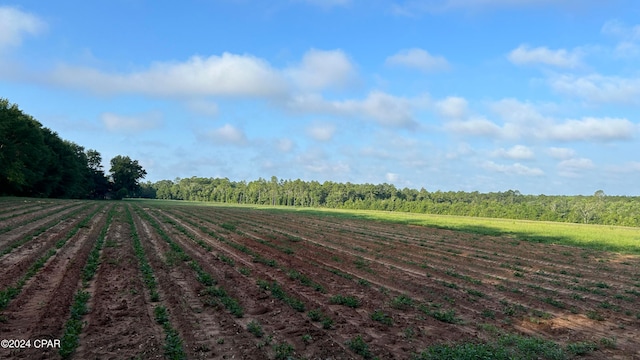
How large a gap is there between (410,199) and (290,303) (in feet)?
493

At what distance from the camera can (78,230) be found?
21812 mm

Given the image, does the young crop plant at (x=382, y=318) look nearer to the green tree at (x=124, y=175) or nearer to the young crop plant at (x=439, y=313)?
the young crop plant at (x=439, y=313)

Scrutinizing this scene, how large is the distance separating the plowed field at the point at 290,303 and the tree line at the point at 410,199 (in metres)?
79.1

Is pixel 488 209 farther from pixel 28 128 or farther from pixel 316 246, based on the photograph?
pixel 28 128

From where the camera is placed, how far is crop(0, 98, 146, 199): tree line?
2256 inches

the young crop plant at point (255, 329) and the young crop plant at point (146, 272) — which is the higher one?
the young crop plant at point (146, 272)

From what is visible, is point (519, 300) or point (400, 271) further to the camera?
point (400, 271)

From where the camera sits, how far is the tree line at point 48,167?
188 feet

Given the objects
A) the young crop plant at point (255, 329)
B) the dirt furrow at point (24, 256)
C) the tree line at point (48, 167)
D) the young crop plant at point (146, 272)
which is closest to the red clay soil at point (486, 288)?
the young crop plant at point (255, 329)

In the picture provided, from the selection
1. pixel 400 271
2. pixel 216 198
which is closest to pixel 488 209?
pixel 400 271

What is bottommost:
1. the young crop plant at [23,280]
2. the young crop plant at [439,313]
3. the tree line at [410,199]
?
the young crop plant at [439,313]

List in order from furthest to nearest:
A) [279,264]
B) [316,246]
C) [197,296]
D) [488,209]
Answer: [488,209], [316,246], [279,264], [197,296]

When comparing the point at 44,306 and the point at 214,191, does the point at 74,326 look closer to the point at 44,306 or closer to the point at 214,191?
the point at 44,306

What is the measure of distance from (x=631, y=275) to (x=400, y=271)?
35.3 ft
